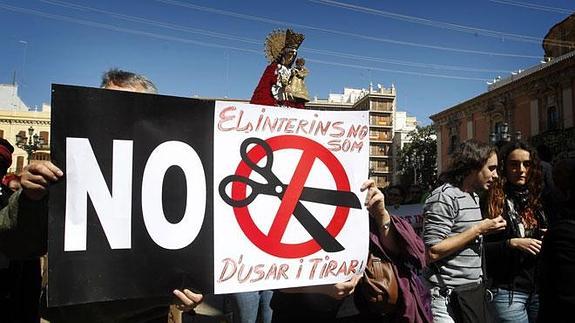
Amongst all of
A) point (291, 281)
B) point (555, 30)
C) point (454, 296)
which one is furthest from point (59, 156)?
point (555, 30)

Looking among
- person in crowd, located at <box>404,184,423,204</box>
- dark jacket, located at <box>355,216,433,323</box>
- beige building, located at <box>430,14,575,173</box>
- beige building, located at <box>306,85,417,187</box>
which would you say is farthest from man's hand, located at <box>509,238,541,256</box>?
beige building, located at <box>306,85,417,187</box>

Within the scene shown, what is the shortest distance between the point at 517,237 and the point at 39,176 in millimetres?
2881

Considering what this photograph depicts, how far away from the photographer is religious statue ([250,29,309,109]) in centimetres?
384

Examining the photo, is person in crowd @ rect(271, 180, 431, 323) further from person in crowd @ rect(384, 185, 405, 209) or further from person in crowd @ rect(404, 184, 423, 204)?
person in crowd @ rect(404, 184, 423, 204)

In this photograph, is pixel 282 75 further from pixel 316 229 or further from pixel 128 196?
pixel 128 196

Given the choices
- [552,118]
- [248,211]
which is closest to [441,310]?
[248,211]

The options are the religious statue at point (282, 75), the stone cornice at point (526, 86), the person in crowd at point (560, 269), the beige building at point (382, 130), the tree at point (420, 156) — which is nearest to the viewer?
the person in crowd at point (560, 269)

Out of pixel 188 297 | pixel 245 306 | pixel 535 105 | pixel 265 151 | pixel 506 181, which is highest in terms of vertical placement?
pixel 535 105

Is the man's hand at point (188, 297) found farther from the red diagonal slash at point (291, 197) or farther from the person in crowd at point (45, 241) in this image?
the red diagonal slash at point (291, 197)

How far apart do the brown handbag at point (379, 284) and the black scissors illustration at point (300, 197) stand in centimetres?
30

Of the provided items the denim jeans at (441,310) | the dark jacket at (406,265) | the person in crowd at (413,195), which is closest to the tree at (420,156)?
the person in crowd at (413,195)

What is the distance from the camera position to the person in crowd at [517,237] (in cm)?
302

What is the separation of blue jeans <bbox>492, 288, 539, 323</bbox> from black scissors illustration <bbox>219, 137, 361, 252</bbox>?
5.27 feet

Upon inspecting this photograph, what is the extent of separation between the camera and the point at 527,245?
119 inches
